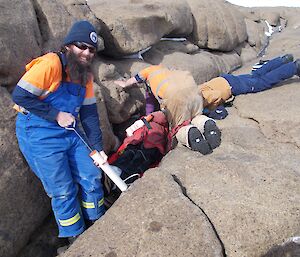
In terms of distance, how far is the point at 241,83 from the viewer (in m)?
5.32

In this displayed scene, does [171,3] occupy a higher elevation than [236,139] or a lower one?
higher

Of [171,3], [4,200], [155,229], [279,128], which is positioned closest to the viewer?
[155,229]

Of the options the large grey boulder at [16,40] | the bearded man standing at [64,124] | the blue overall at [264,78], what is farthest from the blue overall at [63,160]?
the blue overall at [264,78]

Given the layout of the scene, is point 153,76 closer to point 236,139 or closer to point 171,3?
point 236,139

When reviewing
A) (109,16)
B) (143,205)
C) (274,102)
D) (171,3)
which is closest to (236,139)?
(274,102)

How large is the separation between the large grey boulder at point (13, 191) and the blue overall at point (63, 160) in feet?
0.57

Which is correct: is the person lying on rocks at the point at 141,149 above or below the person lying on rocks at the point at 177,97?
below

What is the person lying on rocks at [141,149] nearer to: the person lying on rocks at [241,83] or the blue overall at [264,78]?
the person lying on rocks at [241,83]

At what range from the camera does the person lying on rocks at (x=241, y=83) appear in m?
4.96

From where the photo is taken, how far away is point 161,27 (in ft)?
21.1

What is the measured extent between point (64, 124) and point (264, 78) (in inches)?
142

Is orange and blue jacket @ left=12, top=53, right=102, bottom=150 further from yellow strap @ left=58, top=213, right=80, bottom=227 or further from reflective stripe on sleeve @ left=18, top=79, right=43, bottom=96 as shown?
yellow strap @ left=58, top=213, right=80, bottom=227

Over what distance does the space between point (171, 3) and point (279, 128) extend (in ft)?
12.7

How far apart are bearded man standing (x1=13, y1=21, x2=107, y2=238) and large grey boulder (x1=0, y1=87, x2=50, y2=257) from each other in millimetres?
183
